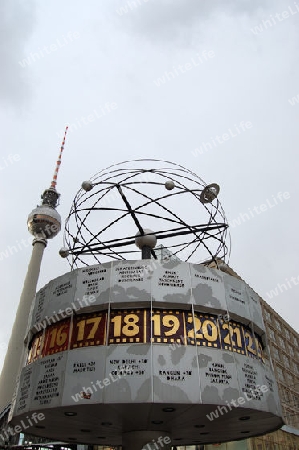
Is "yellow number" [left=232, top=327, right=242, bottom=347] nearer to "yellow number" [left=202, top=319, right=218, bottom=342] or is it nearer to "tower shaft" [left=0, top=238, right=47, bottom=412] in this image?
"yellow number" [left=202, top=319, right=218, bottom=342]

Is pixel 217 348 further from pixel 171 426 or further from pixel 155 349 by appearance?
pixel 171 426

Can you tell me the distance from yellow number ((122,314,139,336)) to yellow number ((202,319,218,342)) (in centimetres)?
258

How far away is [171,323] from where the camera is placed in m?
13.2

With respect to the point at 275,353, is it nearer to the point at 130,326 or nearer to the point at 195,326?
the point at 195,326

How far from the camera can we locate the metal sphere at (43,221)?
90312 millimetres

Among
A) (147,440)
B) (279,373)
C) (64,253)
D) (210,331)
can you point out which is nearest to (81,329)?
(210,331)

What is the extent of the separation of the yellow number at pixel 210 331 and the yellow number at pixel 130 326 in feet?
8.46

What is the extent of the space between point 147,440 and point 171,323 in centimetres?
537

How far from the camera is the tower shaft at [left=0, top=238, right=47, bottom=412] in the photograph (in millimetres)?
65688

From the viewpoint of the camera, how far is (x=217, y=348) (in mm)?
13086

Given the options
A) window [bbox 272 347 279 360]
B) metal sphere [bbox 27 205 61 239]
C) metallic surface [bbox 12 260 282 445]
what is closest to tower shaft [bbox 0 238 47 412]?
metal sphere [bbox 27 205 61 239]

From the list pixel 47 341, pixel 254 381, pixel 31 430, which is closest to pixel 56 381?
pixel 47 341

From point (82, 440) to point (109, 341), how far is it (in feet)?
30.5

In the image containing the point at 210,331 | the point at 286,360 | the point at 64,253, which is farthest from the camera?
the point at 286,360
